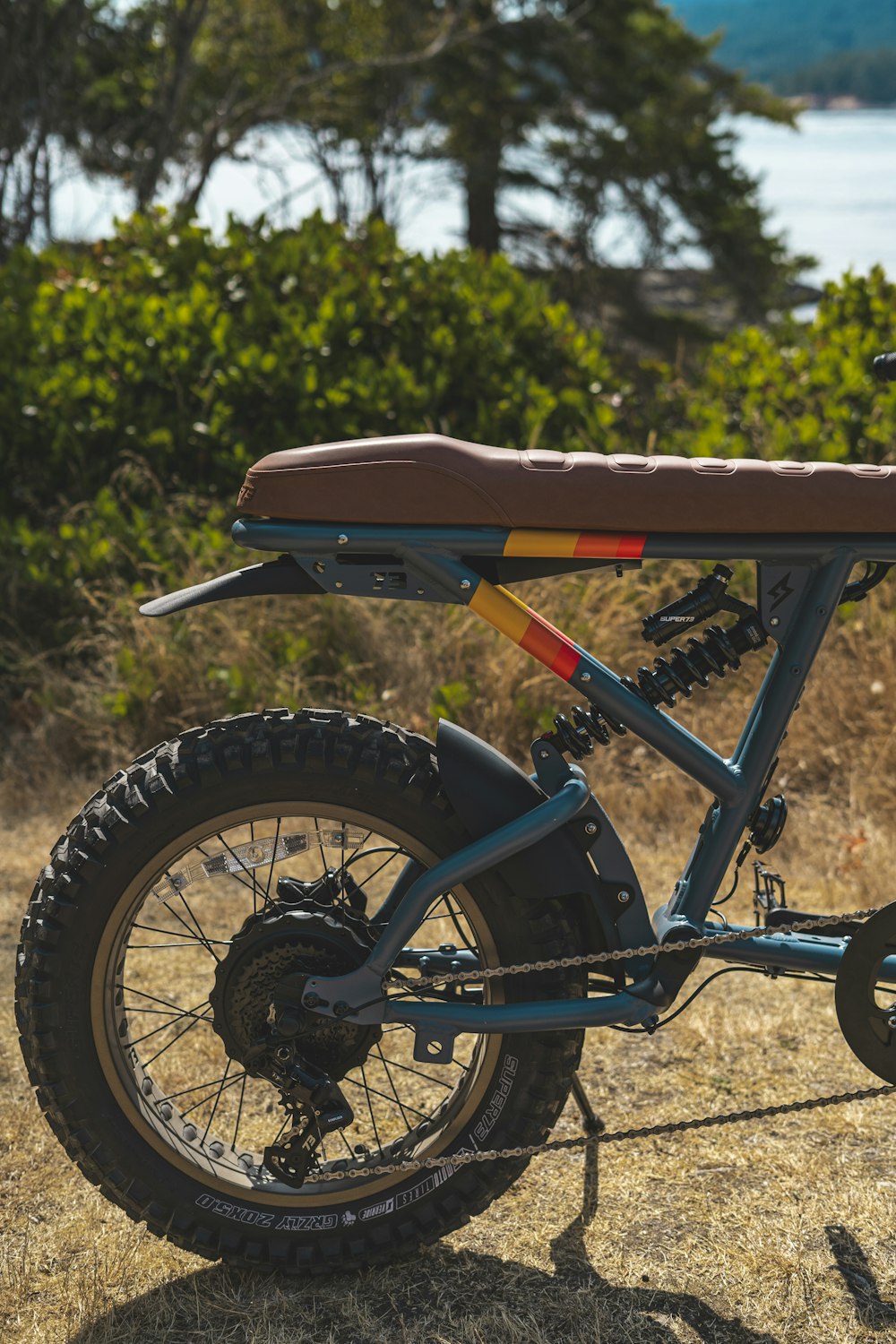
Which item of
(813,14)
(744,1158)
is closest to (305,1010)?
(744,1158)

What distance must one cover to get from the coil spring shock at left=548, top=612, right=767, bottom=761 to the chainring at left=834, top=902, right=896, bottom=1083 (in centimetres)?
53

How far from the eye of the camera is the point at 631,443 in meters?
6.07

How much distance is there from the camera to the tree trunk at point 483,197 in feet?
51.0

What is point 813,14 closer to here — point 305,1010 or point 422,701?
point 422,701

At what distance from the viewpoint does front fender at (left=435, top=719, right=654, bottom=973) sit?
7.39 feet

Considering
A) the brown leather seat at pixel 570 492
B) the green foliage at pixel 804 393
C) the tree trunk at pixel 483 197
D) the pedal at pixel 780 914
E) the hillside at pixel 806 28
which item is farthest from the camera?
the tree trunk at pixel 483 197

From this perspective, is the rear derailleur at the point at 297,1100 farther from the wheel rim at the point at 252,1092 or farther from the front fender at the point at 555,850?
the front fender at the point at 555,850

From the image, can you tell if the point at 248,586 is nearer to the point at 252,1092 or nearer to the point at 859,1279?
the point at 252,1092

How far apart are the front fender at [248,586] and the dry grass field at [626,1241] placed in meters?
1.25

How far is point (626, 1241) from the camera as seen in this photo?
2.51m

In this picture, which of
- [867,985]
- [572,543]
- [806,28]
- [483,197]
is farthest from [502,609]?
[483,197]

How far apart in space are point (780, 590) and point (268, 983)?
114 cm

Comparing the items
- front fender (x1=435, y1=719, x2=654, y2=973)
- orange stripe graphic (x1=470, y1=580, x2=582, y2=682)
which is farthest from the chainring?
orange stripe graphic (x1=470, y1=580, x2=582, y2=682)

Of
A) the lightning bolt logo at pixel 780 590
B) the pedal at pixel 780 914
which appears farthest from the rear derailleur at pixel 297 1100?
the lightning bolt logo at pixel 780 590
